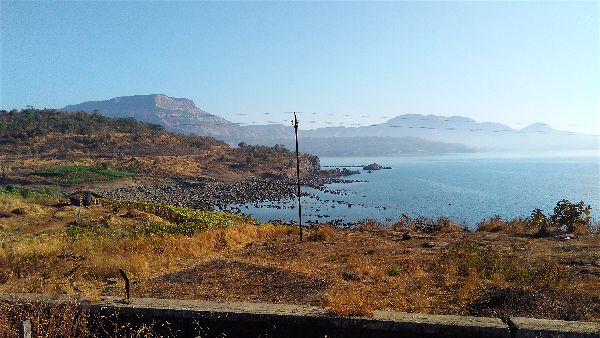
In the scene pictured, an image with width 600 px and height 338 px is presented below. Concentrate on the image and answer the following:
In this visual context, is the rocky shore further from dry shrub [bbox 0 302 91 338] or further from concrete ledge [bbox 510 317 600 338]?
concrete ledge [bbox 510 317 600 338]

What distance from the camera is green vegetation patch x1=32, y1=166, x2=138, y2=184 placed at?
53.9 meters

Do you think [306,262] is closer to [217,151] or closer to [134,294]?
[134,294]

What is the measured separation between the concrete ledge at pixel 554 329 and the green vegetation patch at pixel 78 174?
5608cm

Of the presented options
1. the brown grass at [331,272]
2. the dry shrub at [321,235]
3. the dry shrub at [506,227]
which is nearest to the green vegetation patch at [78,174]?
the brown grass at [331,272]

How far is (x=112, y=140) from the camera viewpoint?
266ft

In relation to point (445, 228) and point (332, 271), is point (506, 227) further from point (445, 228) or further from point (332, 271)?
point (332, 271)

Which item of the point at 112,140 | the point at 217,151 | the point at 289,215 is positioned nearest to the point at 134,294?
the point at 289,215

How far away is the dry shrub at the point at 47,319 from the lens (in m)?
5.63

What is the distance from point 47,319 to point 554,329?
6952 mm

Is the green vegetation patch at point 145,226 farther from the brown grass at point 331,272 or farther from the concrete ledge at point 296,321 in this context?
the concrete ledge at point 296,321

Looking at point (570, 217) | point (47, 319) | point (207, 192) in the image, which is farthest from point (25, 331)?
point (207, 192)

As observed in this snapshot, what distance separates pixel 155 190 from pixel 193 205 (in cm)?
1148

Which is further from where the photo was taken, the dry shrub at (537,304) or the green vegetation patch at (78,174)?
the green vegetation patch at (78,174)

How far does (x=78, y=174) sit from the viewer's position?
56.1 meters
